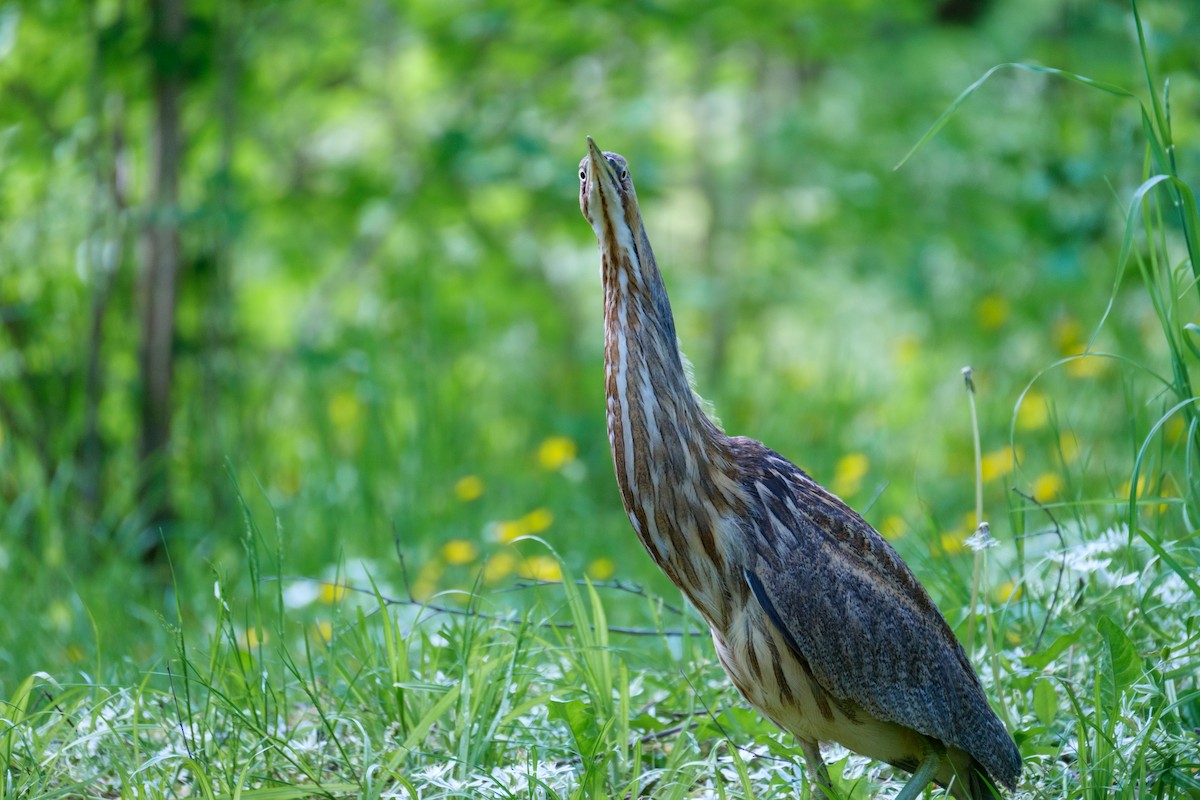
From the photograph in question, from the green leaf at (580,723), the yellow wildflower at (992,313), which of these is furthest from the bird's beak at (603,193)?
the yellow wildflower at (992,313)

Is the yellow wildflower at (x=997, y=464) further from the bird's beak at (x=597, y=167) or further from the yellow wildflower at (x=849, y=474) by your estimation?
the bird's beak at (x=597, y=167)

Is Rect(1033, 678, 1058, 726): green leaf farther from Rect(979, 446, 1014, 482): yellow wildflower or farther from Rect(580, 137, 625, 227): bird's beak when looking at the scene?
Rect(979, 446, 1014, 482): yellow wildflower

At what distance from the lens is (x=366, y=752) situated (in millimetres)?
2535

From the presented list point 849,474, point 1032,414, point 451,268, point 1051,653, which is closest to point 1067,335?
point 1032,414

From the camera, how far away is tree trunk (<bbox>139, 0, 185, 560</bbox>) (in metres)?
5.55

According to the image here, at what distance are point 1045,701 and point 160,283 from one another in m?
4.46

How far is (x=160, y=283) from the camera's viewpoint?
5824 mm

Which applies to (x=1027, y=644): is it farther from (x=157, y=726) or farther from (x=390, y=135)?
(x=390, y=135)

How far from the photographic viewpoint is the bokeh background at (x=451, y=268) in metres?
5.40

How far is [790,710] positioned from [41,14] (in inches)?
171

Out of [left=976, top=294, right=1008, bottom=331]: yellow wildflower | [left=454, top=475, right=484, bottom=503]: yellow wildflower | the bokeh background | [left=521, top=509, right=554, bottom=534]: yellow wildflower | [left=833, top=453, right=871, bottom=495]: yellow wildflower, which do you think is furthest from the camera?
[left=976, top=294, right=1008, bottom=331]: yellow wildflower

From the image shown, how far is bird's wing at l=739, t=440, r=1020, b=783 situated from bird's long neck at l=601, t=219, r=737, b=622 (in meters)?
0.12

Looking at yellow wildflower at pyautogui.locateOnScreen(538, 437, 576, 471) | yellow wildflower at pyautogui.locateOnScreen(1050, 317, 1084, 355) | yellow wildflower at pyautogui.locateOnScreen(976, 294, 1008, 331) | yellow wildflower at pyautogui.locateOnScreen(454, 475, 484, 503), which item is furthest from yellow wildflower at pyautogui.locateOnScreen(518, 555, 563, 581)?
yellow wildflower at pyautogui.locateOnScreen(976, 294, 1008, 331)

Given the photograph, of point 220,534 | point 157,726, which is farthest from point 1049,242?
point 157,726
